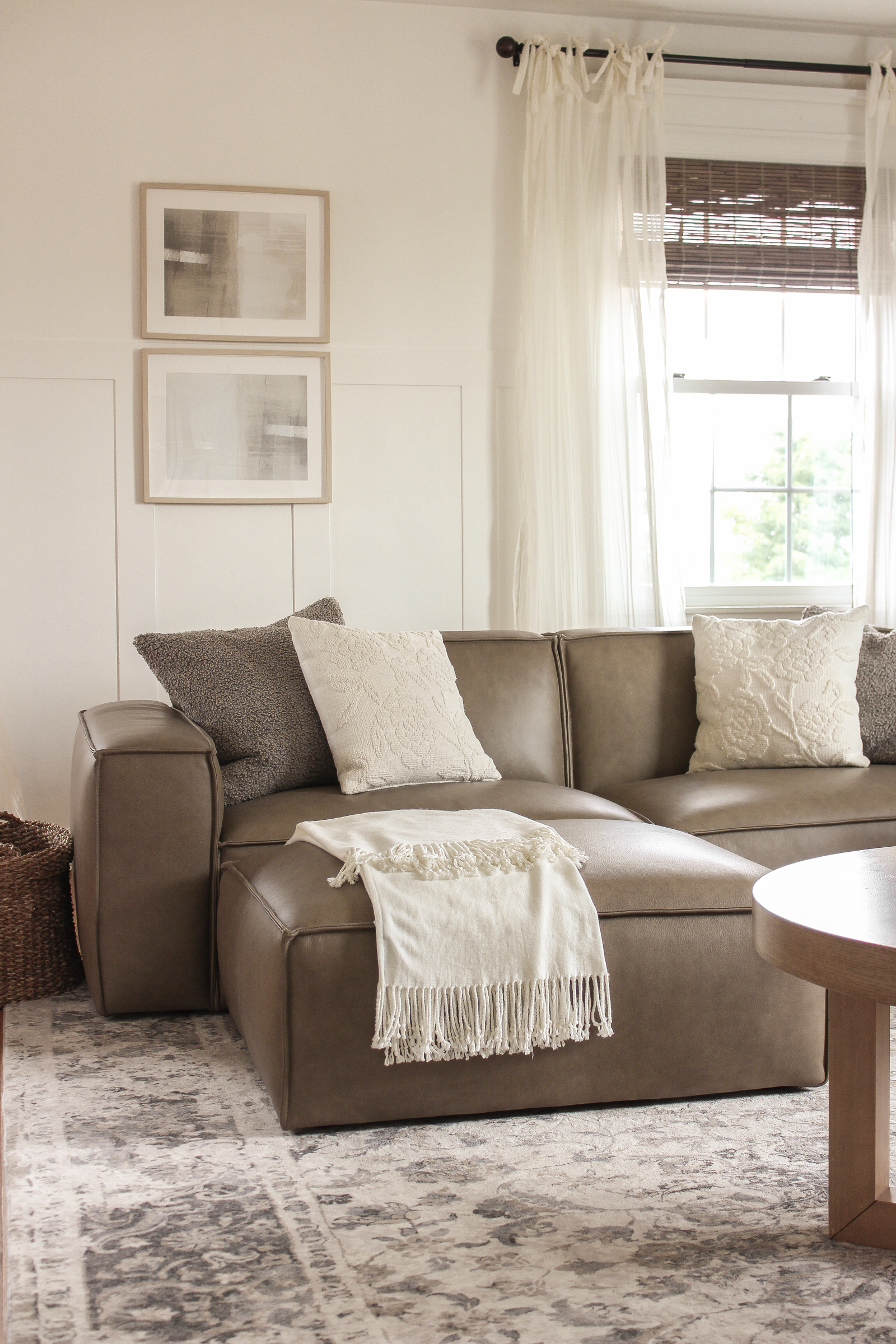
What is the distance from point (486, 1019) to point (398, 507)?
226 cm

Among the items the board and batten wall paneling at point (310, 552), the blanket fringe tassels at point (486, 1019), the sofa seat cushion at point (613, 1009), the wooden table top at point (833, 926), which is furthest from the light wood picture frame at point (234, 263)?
the wooden table top at point (833, 926)

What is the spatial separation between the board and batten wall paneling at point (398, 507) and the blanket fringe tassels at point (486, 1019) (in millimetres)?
2104

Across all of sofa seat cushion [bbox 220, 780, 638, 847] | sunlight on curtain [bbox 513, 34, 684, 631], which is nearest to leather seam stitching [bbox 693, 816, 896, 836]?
sofa seat cushion [bbox 220, 780, 638, 847]

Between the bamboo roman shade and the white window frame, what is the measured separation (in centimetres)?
32

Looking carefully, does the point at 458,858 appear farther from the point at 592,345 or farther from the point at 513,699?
the point at 592,345

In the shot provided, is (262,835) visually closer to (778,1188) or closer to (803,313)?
(778,1188)

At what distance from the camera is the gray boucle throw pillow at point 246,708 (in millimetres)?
2711

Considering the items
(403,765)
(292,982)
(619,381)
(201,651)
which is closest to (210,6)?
(619,381)

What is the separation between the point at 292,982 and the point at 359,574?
2.14 metres

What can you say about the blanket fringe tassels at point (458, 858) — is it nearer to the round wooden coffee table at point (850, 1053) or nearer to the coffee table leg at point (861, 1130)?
the round wooden coffee table at point (850, 1053)

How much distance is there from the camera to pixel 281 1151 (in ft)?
5.93

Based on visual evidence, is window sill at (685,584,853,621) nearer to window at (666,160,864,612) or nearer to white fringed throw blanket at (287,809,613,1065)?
window at (666,160,864,612)

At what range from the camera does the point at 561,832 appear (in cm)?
228

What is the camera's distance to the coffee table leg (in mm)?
1510
